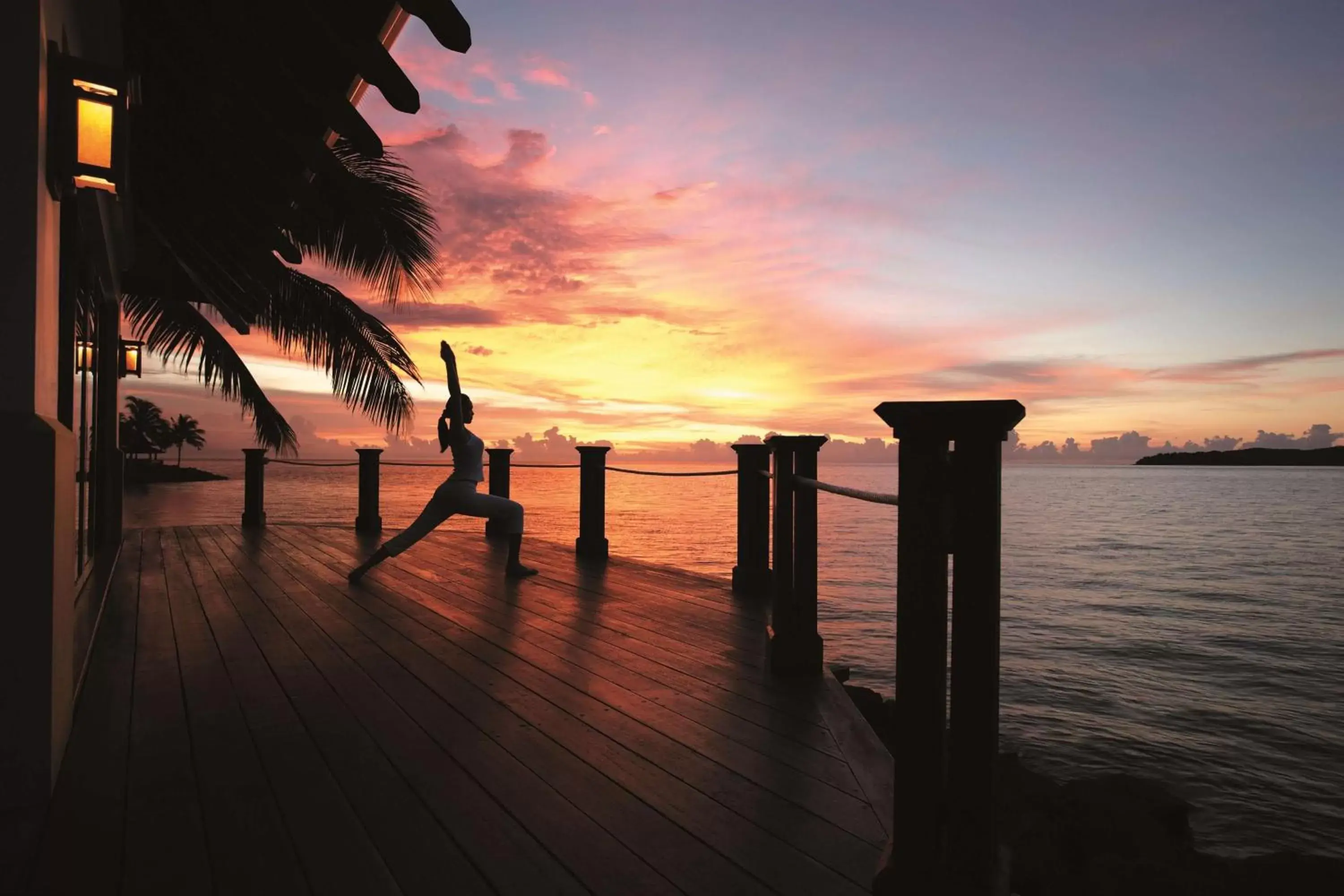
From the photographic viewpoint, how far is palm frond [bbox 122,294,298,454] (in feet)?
34.1

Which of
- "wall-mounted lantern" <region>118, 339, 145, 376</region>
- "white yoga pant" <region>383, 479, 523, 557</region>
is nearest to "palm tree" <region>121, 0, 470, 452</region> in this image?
"wall-mounted lantern" <region>118, 339, 145, 376</region>

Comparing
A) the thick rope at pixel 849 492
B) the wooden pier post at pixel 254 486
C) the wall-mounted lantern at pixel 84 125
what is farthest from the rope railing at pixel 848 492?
the wooden pier post at pixel 254 486

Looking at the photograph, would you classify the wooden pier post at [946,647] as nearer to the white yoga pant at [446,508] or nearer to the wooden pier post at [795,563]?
the wooden pier post at [795,563]

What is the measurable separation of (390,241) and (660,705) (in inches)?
348

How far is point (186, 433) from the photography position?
67188 millimetres

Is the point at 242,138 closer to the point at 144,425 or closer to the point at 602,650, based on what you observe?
the point at 602,650

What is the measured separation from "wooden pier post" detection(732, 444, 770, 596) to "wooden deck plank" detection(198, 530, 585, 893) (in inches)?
112

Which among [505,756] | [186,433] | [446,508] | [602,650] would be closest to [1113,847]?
[602,650]

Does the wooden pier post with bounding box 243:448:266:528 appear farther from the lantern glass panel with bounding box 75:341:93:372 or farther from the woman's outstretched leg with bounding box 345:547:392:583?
the woman's outstretched leg with bounding box 345:547:392:583

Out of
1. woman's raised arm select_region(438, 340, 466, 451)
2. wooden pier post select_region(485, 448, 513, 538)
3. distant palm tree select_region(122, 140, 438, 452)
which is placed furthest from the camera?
distant palm tree select_region(122, 140, 438, 452)

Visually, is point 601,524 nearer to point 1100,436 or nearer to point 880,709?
point 880,709

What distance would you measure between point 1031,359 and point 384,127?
44.3 m

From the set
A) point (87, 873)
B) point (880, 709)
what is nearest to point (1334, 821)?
point (880, 709)

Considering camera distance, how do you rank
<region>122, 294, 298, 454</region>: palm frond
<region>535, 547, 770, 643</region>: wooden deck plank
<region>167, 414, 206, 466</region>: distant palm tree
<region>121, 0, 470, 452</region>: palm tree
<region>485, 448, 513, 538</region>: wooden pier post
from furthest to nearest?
<region>167, 414, 206, 466</region>: distant palm tree < <region>122, 294, 298, 454</region>: palm frond < <region>485, 448, 513, 538</region>: wooden pier post < <region>535, 547, 770, 643</region>: wooden deck plank < <region>121, 0, 470, 452</region>: palm tree
